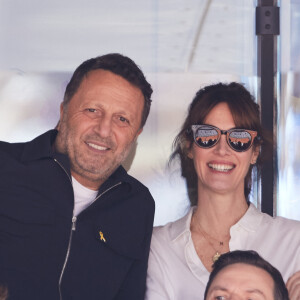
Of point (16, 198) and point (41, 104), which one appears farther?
point (41, 104)

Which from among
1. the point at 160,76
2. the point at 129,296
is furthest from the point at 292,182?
the point at 129,296

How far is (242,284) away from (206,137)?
3.13 ft

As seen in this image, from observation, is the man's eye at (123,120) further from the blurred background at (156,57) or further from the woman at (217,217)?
the blurred background at (156,57)

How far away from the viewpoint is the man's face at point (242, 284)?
232cm

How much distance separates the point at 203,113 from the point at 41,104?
91 cm

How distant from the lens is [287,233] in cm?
311

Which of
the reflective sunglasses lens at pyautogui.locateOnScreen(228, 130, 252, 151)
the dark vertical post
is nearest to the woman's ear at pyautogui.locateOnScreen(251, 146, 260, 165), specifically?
the reflective sunglasses lens at pyautogui.locateOnScreen(228, 130, 252, 151)

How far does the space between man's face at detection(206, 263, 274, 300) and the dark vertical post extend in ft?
4.08

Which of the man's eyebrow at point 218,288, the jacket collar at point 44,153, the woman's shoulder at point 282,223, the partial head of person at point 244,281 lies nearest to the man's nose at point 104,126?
the jacket collar at point 44,153

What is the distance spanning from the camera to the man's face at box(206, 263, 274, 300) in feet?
7.61

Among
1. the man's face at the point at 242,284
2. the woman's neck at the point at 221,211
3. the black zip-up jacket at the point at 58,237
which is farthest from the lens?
the woman's neck at the point at 221,211

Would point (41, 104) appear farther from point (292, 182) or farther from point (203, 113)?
point (292, 182)

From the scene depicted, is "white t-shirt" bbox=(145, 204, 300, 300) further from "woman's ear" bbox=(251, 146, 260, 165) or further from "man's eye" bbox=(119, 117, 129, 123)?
"man's eye" bbox=(119, 117, 129, 123)

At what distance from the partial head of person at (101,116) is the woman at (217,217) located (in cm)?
29
